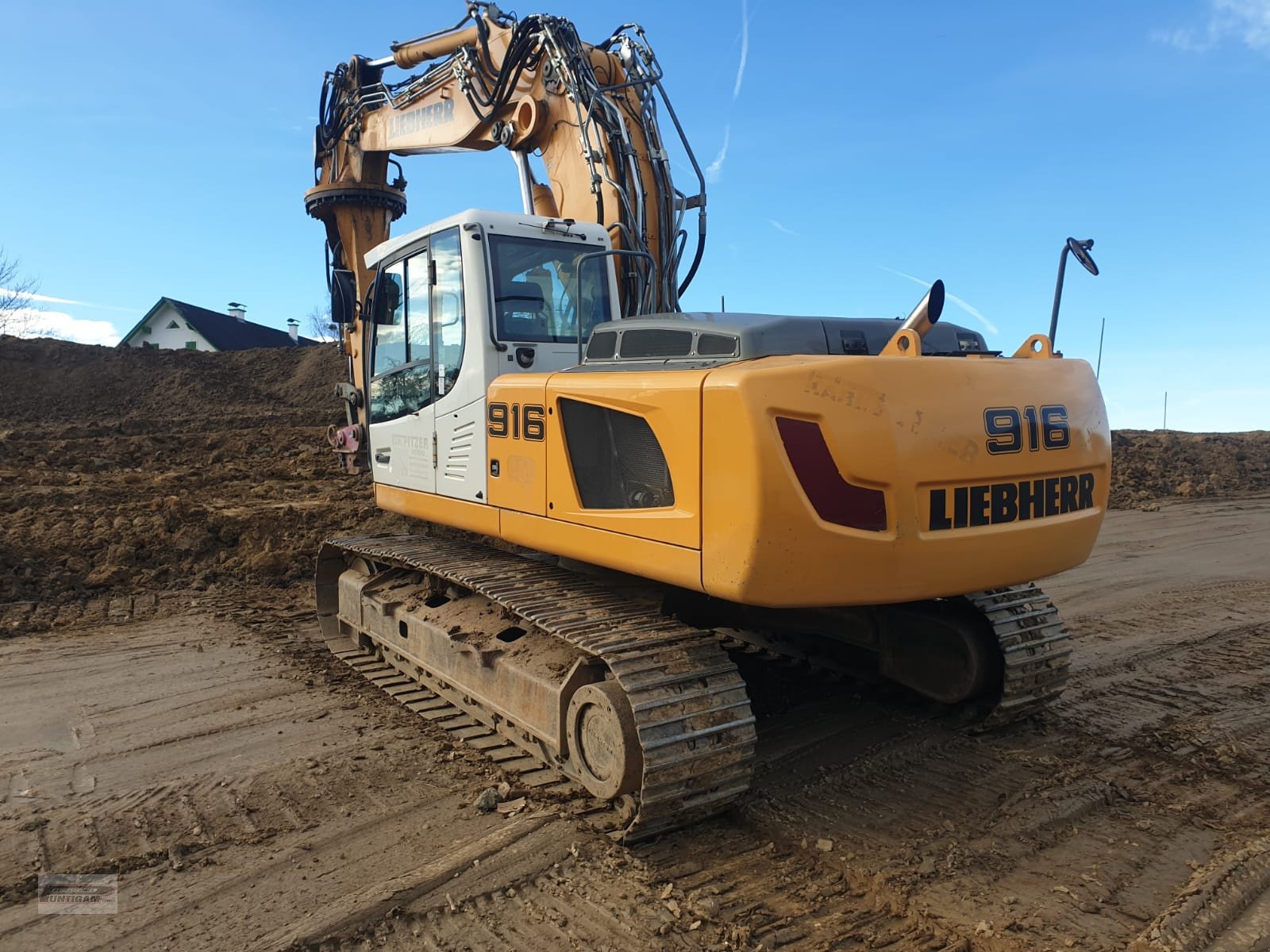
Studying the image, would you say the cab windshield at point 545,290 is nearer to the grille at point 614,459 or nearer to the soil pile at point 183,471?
the grille at point 614,459

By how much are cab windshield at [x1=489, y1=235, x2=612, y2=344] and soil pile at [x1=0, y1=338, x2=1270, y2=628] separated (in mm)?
4960

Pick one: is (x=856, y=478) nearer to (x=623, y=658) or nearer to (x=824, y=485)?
(x=824, y=485)

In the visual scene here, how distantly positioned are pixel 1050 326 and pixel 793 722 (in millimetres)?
2243

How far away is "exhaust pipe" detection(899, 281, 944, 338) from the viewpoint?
3.44m

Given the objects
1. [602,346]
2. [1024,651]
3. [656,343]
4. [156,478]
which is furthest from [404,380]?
[156,478]

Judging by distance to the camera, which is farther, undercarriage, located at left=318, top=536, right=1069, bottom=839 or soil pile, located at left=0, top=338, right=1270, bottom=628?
soil pile, located at left=0, top=338, right=1270, bottom=628

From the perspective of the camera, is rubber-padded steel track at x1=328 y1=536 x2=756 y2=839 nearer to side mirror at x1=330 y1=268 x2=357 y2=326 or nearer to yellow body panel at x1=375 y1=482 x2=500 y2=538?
yellow body panel at x1=375 y1=482 x2=500 y2=538

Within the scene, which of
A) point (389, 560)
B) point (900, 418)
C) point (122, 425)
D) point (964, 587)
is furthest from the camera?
point (122, 425)

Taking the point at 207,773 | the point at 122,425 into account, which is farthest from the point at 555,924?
the point at 122,425

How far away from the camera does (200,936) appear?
2832 millimetres

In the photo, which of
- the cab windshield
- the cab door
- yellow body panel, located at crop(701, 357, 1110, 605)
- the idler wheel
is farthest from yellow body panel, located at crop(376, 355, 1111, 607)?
the cab door

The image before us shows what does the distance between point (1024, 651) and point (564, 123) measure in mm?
4350

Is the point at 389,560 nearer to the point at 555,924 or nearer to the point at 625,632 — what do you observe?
the point at 625,632

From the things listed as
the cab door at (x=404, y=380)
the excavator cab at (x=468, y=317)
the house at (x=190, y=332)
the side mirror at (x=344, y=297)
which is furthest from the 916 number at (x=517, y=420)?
the house at (x=190, y=332)
